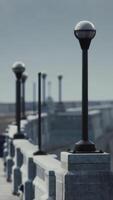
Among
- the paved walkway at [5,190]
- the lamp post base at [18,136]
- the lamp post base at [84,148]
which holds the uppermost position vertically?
the lamp post base at [84,148]

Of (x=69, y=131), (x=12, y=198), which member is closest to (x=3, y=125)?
Result: (x=69, y=131)

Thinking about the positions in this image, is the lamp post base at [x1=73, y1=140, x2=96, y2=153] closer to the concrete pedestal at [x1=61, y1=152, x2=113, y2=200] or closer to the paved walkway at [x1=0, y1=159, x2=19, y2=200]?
the concrete pedestal at [x1=61, y1=152, x2=113, y2=200]

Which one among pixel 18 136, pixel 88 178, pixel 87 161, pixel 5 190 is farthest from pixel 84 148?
pixel 18 136

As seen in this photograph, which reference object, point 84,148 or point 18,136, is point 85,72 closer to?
point 84,148

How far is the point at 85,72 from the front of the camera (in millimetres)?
16344

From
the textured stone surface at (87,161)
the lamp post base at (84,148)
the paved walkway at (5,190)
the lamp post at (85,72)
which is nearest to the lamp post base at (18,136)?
the paved walkway at (5,190)

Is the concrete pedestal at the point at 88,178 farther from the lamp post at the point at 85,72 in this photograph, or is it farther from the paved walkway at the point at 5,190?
the paved walkway at the point at 5,190

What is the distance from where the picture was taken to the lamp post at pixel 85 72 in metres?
16.1

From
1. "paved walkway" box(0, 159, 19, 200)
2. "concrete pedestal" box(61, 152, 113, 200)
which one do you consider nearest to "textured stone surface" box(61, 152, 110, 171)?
"concrete pedestal" box(61, 152, 113, 200)

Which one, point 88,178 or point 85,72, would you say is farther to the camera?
point 85,72

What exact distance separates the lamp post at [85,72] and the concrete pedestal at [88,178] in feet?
1.91

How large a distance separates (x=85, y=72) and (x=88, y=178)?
2.23 metres

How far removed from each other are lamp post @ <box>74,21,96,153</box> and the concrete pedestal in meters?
0.58

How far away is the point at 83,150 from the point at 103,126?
11278 centimetres
